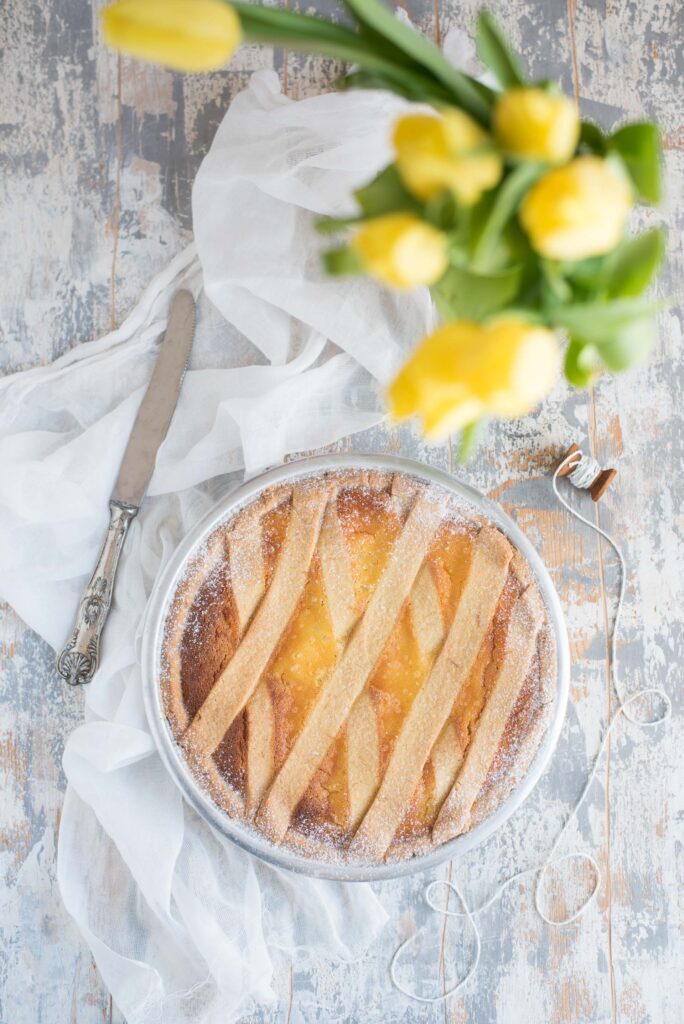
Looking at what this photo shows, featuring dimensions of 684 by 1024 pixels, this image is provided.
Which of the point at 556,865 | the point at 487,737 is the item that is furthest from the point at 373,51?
the point at 556,865

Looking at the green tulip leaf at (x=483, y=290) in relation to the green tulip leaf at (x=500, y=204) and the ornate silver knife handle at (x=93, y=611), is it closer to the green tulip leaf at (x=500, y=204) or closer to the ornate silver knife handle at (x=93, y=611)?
the green tulip leaf at (x=500, y=204)

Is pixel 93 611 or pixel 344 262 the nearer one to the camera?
pixel 344 262

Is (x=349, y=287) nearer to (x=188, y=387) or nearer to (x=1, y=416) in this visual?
(x=188, y=387)

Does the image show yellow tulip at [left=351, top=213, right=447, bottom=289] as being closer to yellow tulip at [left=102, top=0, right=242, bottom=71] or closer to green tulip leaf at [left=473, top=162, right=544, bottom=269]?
→ green tulip leaf at [left=473, top=162, right=544, bottom=269]

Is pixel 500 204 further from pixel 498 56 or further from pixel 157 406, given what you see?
pixel 157 406

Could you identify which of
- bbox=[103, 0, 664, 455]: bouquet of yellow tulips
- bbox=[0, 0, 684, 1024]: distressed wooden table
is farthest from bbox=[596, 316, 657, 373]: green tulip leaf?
bbox=[0, 0, 684, 1024]: distressed wooden table

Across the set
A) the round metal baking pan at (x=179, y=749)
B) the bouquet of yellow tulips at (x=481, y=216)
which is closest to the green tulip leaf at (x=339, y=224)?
the bouquet of yellow tulips at (x=481, y=216)
